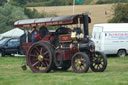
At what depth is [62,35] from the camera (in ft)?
55.9

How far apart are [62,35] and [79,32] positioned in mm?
758

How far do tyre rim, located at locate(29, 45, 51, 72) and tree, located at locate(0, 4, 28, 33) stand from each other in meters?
40.4

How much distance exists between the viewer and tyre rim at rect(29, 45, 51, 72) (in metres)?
17.1

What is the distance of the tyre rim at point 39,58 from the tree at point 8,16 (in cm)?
4038

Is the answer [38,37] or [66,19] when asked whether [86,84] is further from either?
[38,37]

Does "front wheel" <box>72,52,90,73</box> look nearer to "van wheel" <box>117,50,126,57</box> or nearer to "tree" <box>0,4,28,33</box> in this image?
"van wheel" <box>117,50,126,57</box>

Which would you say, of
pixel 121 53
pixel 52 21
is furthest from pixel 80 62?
pixel 121 53

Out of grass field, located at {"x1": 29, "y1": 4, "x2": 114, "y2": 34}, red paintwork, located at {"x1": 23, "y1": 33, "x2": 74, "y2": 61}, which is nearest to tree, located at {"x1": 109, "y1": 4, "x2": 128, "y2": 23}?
grass field, located at {"x1": 29, "y1": 4, "x2": 114, "y2": 34}

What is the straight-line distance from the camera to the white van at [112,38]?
30281 mm

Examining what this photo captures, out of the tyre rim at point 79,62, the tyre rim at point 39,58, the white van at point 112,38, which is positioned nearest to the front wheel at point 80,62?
the tyre rim at point 79,62

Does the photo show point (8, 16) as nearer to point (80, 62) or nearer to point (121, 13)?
point (121, 13)

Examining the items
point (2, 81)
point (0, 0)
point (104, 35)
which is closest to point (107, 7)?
point (0, 0)

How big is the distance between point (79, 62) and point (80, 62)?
40mm

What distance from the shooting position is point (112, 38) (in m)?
30.5
